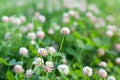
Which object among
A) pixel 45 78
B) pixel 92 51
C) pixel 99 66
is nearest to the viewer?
pixel 45 78

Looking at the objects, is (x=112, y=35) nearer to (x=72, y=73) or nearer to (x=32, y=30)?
(x=32, y=30)

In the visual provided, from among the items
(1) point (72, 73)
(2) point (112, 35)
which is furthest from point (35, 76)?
(2) point (112, 35)

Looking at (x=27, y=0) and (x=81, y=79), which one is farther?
(x=27, y=0)

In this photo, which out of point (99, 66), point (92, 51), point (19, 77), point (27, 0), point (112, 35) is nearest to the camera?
point (19, 77)

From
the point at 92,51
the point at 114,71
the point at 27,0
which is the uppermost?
the point at 27,0

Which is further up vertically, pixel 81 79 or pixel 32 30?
pixel 32 30

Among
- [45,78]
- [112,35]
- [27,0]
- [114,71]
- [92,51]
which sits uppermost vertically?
[27,0]

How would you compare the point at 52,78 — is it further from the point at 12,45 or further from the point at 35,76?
the point at 12,45

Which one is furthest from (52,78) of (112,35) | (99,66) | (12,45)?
(112,35)

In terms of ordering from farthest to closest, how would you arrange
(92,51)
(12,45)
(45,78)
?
(92,51)
(12,45)
(45,78)
